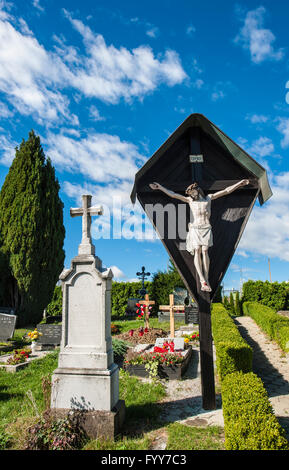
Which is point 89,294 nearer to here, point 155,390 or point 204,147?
point 155,390

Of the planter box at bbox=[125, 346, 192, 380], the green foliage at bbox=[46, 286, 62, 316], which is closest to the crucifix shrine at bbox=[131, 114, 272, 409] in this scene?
the planter box at bbox=[125, 346, 192, 380]

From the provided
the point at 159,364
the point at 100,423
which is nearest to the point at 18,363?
the point at 159,364

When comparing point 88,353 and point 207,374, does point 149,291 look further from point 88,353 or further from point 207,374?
point 88,353

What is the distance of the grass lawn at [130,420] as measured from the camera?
3.88 meters

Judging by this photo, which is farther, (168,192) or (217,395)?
(217,395)

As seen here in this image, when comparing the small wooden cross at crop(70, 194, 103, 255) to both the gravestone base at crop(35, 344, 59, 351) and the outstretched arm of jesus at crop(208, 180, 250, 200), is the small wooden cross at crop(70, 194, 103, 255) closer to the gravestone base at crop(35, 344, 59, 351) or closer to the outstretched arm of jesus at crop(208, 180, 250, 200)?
the outstretched arm of jesus at crop(208, 180, 250, 200)

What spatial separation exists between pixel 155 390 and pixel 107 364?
222 centimetres

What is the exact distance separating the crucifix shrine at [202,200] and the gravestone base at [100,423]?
1674 mm

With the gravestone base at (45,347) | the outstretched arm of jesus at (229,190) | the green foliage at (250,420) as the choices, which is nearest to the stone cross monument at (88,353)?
the green foliage at (250,420)

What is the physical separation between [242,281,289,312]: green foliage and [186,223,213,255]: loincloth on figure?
16.6 metres

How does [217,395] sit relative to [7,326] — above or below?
below

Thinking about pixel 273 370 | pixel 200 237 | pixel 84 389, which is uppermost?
pixel 200 237

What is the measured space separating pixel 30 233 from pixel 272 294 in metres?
15.7

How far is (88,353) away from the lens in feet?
14.8
